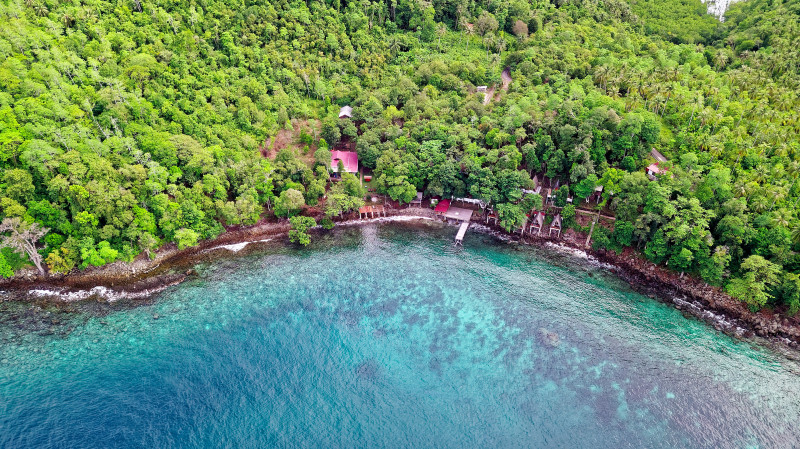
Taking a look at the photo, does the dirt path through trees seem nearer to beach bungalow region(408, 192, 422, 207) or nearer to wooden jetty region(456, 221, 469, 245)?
beach bungalow region(408, 192, 422, 207)

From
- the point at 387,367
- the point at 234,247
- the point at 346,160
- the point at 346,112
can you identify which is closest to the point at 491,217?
the point at 346,160

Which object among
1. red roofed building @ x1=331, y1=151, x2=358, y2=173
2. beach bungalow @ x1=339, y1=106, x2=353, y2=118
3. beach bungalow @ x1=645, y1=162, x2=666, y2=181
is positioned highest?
beach bungalow @ x1=339, y1=106, x2=353, y2=118

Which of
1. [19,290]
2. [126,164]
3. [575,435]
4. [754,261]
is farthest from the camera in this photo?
[126,164]

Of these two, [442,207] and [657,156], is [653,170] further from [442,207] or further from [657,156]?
[442,207]

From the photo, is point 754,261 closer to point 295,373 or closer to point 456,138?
point 456,138

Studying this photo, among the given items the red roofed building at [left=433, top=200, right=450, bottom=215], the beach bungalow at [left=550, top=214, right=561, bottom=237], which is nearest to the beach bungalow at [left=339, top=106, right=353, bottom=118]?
the red roofed building at [left=433, top=200, right=450, bottom=215]

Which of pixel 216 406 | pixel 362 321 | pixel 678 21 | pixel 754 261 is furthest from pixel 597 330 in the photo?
pixel 678 21
